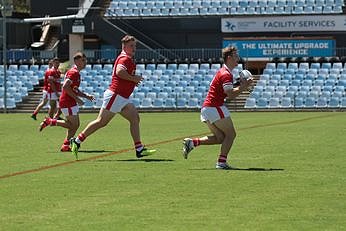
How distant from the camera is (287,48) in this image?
4994cm

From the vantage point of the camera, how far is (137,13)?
5331cm

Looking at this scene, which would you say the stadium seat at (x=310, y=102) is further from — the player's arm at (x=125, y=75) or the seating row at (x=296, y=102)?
the player's arm at (x=125, y=75)

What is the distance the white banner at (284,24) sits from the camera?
5016cm

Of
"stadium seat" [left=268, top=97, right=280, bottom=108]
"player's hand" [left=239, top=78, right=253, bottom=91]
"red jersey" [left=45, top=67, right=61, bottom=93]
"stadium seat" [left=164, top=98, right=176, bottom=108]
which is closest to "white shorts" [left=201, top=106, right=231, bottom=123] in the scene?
"player's hand" [left=239, top=78, right=253, bottom=91]

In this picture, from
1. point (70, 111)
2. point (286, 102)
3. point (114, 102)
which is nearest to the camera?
point (114, 102)

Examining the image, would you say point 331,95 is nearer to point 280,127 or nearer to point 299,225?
point 280,127

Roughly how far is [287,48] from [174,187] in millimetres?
37922

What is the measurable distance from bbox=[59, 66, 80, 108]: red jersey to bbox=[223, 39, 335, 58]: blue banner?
30274mm

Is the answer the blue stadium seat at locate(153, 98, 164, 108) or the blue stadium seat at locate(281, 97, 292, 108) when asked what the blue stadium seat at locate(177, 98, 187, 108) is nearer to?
the blue stadium seat at locate(153, 98, 164, 108)

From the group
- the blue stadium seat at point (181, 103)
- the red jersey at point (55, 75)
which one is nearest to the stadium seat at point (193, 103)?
the blue stadium seat at point (181, 103)

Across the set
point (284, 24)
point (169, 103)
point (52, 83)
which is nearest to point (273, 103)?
point (169, 103)

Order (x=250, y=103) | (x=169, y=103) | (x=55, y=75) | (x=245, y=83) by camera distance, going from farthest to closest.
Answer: (x=169, y=103)
(x=250, y=103)
(x=55, y=75)
(x=245, y=83)

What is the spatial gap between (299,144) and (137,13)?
33.8 meters

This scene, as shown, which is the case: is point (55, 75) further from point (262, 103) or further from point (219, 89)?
point (262, 103)
